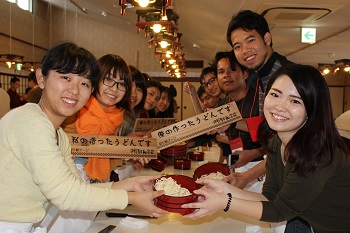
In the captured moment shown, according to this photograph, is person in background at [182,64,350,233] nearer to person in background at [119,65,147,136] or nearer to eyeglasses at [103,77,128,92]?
eyeglasses at [103,77,128,92]

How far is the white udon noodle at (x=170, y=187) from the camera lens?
179 cm

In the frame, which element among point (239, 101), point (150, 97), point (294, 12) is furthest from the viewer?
point (294, 12)

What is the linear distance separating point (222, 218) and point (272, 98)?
2.85 ft

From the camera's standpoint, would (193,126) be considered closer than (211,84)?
Yes

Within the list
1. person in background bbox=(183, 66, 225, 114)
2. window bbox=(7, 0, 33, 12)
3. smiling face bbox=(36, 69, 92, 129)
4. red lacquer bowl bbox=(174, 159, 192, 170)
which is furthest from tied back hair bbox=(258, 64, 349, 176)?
window bbox=(7, 0, 33, 12)

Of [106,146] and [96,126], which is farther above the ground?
[96,126]

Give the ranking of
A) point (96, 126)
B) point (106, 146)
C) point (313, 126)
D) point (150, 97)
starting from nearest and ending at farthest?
point (313, 126) < point (106, 146) < point (96, 126) < point (150, 97)

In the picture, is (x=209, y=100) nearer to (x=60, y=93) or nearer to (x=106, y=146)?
(x=106, y=146)

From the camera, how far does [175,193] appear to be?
1.79 metres

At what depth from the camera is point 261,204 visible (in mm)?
1647

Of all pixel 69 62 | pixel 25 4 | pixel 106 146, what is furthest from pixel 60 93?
pixel 25 4

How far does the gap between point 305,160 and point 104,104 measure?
157cm

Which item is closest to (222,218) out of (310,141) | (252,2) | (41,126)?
(310,141)

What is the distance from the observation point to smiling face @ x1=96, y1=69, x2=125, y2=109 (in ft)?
7.88
